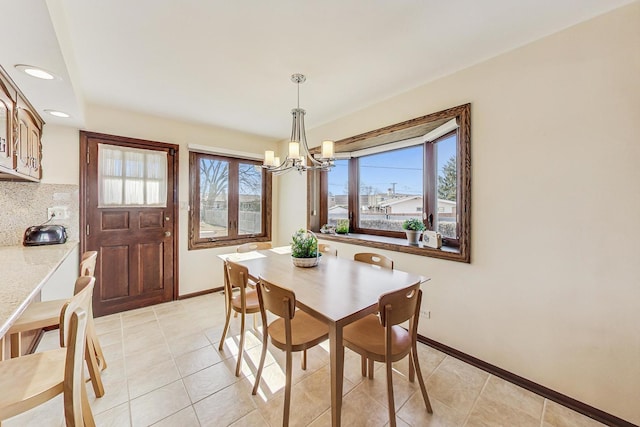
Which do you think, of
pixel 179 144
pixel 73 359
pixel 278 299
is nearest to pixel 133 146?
pixel 179 144

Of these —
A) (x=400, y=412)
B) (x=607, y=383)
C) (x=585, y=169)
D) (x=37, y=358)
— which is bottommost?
(x=400, y=412)

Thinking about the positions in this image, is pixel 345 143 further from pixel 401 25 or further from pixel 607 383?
pixel 607 383

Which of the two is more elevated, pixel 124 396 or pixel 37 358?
pixel 37 358

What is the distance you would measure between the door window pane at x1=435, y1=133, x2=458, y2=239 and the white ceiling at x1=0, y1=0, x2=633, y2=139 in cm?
69

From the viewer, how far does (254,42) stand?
71.0 inches

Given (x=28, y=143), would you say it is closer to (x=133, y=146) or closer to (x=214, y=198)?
(x=133, y=146)

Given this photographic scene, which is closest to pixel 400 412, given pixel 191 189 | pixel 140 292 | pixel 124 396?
pixel 124 396

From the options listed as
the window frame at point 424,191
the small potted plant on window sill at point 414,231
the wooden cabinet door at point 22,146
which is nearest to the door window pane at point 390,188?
the window frame at point 424,191

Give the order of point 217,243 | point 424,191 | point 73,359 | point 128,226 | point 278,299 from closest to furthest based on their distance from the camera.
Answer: point 73,359, point 278,299, point 424,191, point 128,226, point 217,243

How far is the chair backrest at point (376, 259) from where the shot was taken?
2.21 metres

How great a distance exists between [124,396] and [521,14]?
3579 mm

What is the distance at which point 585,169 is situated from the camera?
158 cm

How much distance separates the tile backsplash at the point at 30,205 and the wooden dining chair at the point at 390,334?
10.3 ft

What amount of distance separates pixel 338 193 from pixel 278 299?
2.49 meters
